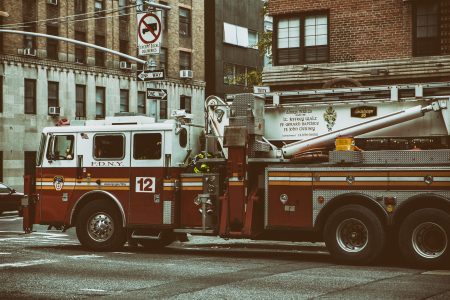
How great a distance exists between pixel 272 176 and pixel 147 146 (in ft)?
9.42

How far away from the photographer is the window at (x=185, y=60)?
6031cm

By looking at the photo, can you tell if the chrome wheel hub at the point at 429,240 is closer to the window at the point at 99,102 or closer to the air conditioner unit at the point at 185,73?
the window at the point at 99,102

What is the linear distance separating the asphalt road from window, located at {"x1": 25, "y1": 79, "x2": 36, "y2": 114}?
31.6 m

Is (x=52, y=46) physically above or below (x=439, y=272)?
above

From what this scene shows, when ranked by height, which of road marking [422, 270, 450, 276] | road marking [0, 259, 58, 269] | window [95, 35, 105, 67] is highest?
window [95, 35, 105, 67]

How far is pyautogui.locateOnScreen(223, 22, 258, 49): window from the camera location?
63616 millimetres

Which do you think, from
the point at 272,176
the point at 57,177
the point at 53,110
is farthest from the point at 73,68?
the point at 272,176

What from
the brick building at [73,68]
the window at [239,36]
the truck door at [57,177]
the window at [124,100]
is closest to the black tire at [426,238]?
the truck door at [57,177]

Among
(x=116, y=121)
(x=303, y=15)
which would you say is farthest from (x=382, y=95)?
(x=303, y=15)

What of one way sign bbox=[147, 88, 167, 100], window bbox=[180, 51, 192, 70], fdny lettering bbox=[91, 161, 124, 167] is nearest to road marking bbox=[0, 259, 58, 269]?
fdny lettering bbox=[91, 161, 124, 167]

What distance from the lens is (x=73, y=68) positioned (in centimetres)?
5228

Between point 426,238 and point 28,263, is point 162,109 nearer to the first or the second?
point 28,263

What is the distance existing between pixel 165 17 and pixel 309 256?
139ft

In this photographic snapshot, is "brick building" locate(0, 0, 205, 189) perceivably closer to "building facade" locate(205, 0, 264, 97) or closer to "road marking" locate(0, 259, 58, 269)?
"building facade" locate(205, 0, 264, 97)
